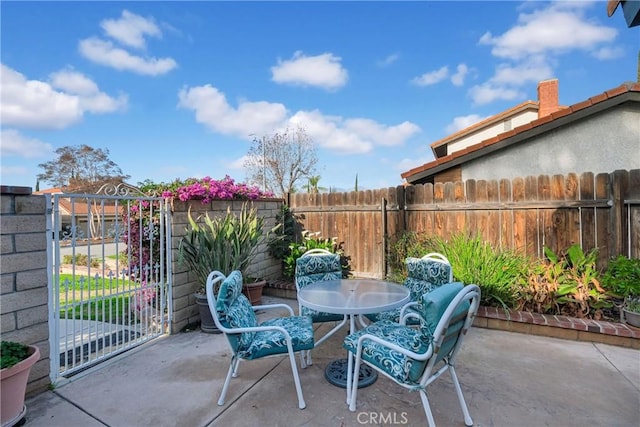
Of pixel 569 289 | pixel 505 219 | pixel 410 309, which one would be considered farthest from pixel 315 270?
pixel 505 219

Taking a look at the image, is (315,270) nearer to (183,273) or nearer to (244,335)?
(244,335)

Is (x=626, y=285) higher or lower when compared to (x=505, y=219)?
lower

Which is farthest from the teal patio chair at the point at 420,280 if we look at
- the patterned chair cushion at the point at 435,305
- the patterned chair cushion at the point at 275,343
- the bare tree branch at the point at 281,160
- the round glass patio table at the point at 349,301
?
the bare tree branch at the point at 281,160

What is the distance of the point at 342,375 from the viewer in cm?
251

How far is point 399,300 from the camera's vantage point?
2.50 m

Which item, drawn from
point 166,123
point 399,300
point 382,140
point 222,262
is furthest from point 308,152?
point 399,300

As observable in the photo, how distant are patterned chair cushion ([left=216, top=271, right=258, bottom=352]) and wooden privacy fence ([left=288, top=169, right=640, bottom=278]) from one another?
3505mm

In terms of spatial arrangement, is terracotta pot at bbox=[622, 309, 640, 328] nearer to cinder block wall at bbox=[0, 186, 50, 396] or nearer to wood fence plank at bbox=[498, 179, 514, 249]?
wood fence plank at bbox=[498, 179, 514, 249]

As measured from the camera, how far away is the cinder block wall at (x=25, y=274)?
2184 millimetres

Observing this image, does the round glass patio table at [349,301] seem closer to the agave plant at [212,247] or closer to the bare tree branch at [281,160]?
the agave plant at [212,247]

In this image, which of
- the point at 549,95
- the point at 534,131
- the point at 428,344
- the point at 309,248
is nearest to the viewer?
the point at 428,344

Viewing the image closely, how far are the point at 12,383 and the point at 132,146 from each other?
33.9 ft

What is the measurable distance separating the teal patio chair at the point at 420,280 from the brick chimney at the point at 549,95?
29.9ft

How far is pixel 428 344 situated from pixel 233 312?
1331mm
